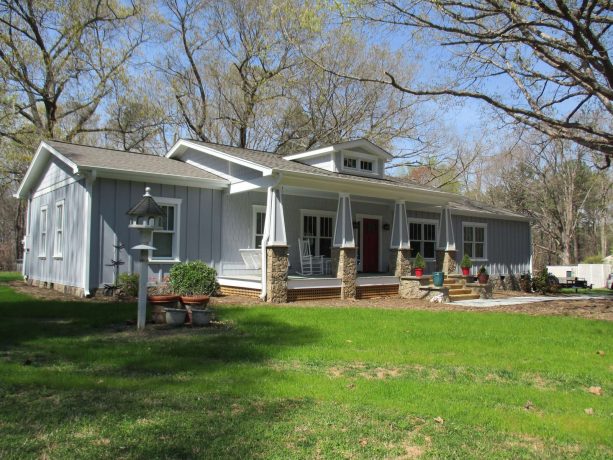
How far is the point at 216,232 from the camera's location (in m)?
15.8

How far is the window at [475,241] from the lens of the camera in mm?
22062

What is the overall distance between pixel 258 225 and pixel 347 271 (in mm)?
3498

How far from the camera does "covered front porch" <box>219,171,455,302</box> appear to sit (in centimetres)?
1377

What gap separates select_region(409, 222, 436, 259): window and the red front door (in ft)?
4.91

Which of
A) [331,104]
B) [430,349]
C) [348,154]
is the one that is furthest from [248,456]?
[331,104]

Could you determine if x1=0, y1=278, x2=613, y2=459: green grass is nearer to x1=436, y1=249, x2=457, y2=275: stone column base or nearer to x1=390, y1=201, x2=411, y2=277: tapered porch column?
x1=390, y1=201, x2=411, y2=277: tapered porch column

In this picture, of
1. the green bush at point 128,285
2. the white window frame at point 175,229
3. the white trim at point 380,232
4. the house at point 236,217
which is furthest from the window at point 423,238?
the green bush at point 128,285

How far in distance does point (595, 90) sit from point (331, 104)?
17.7 m

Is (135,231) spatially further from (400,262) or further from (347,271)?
(400,262)

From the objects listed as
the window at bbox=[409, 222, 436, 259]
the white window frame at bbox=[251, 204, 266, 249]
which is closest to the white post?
the white window frame at bbox=[251, 204, 266, 249]

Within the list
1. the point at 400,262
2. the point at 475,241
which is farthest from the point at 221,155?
the point at 475,241

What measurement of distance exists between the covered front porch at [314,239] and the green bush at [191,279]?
1.02 m

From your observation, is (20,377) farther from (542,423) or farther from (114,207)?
(114,207)

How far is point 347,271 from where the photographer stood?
15055 millimetres
